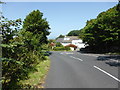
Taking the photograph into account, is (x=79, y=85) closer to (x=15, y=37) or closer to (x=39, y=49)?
(x=15, y=37)

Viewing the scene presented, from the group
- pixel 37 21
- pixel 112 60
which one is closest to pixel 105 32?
pixel 37 21

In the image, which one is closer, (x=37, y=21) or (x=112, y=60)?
(x=112, y=60)

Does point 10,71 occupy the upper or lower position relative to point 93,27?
lower

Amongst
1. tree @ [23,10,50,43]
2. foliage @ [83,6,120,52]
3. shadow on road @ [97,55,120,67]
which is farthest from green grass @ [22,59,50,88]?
foliage @ [83,6,120,52]

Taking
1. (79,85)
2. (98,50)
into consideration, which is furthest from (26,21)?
(98,50)

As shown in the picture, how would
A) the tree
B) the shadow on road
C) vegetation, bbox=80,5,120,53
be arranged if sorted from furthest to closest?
vegetation, bbox=80,5,120,53 < the tree < the shadow on road

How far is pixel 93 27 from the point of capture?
1624 inches

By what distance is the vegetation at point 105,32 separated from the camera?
36000mm

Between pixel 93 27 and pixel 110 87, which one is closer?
pixel 110 87

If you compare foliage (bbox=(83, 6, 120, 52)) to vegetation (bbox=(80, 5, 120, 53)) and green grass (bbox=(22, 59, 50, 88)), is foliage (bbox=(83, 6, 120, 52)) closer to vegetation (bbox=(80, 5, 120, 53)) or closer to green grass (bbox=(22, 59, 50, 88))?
vegetation (bbox=(80, 5, 120, 53))

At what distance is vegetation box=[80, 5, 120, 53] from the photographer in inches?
1417

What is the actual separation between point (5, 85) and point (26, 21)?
21322mm

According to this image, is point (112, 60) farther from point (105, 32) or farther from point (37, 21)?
point (105, 32)

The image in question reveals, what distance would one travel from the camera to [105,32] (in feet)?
126
